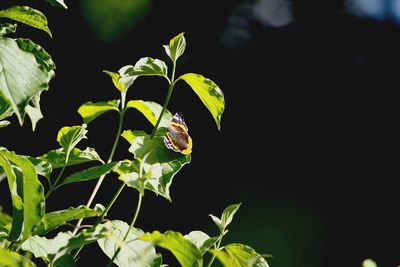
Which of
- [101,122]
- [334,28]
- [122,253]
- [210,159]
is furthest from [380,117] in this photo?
[122,253]

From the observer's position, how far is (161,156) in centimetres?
95

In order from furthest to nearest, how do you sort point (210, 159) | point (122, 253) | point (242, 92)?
point (242, 92)
point (210, 159)
point (122, 253)

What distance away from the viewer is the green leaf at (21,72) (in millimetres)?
720

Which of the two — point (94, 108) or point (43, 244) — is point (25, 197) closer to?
point (43, 244)

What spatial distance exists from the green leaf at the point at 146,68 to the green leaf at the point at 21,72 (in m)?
0.18

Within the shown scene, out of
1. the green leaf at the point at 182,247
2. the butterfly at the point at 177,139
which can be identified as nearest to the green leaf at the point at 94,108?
the butterfly at the point at 177,139

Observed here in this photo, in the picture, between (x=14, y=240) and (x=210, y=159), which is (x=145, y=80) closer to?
(x=210, y=159)

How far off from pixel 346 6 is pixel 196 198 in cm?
168

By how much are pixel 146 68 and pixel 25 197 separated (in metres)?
0.28

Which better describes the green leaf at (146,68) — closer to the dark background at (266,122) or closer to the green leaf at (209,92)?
the green leaf at (209,92)

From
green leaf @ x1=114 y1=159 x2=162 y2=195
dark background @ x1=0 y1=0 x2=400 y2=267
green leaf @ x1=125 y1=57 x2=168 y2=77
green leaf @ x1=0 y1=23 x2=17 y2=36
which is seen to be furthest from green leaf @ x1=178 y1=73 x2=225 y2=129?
dark background @ x1=0 y1=0 x2=400 y2=267

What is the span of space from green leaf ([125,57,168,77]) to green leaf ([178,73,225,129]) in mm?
38

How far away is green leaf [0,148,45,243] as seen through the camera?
82cm

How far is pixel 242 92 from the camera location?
3598 millimetres
